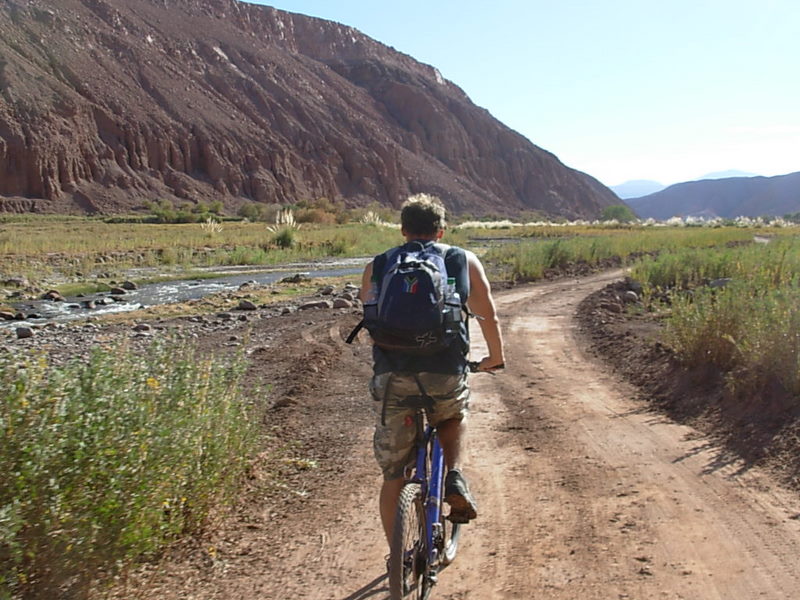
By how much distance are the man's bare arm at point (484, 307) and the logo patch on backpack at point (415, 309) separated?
0.91 ft

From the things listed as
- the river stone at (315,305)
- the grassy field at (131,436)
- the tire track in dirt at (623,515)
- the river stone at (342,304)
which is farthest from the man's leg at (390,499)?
the river stone at (315,305)

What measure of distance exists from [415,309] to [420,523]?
1.00 m

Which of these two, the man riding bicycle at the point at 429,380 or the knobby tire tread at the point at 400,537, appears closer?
the knobby tire tread at the point at 400,537

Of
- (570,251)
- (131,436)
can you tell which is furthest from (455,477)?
(570,251)

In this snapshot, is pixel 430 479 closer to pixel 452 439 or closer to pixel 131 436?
pixel 452 439

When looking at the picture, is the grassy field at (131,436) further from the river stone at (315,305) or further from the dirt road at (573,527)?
the river stone at (315,305)

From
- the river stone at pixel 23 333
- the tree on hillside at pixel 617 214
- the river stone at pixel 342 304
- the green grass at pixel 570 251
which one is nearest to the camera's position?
the river stone at pixel 23 333

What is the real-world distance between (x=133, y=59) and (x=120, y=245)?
189 ft

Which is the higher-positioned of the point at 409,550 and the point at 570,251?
the point at 409,550

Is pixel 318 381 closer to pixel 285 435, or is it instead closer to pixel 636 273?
pixel 285 435

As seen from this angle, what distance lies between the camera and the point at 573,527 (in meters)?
4.54

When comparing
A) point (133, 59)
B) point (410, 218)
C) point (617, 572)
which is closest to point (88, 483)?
point (410, 218)

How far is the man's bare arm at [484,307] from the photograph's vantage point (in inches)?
147

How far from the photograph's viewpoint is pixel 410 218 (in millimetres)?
3736
